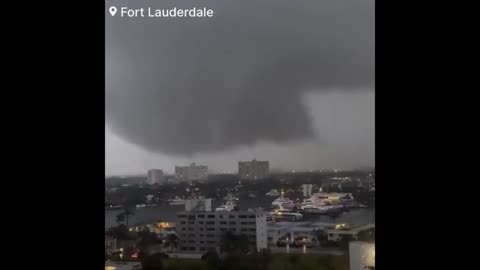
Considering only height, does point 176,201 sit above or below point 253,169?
below

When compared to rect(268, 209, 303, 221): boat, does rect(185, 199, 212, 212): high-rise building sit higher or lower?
higher

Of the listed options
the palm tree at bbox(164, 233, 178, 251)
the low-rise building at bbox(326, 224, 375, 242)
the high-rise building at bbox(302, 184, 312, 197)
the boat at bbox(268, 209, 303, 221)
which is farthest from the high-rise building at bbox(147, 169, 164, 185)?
the low-rise building at bbox(326, 224, 375, 242)

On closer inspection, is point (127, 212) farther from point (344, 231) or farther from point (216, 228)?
point (344, 231)

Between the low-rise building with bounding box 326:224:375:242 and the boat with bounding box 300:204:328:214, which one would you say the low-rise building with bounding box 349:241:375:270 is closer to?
the low-rise building with bounding box 326:224:375:242

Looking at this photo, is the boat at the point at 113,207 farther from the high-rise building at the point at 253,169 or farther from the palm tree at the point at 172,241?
the high-rise building at the point at 253,169

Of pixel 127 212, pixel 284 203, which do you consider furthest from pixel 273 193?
pixel 127 212

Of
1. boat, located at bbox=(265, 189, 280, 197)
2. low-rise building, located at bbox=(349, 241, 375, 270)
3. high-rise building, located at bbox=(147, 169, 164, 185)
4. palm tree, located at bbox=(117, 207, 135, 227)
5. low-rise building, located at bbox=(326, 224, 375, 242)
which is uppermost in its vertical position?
high-rise building, located at bbox=(147, 169, 164, 185)

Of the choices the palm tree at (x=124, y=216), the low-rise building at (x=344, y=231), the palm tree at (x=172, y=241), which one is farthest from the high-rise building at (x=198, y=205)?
the low-rise building at (x=344, y=231)
